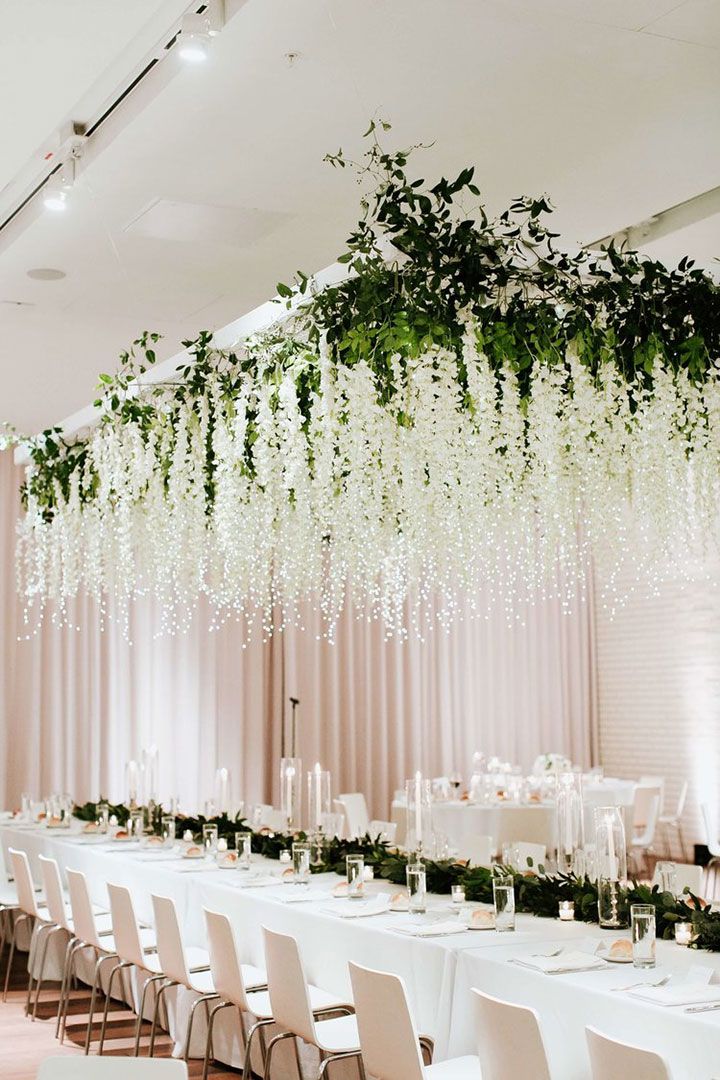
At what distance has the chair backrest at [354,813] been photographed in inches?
398

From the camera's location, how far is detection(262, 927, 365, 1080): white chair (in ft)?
13.4

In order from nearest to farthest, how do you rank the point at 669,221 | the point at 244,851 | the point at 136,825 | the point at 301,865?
the point at 301,865 < the point at 669,221 < the point at 244,851 < the point at 136,825

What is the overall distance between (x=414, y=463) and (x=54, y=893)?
2.78 m

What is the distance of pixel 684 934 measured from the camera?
402cm

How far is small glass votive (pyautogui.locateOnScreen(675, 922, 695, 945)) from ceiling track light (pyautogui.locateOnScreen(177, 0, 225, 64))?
3.02m

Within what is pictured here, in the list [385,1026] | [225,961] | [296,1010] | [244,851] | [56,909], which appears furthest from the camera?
[56,909]

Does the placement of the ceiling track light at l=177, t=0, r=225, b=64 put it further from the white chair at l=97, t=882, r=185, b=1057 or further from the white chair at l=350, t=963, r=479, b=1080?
the white chair at l=97, t=882, r=185, b=1057

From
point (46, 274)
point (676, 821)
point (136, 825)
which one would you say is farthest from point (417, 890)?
point (676, 821)

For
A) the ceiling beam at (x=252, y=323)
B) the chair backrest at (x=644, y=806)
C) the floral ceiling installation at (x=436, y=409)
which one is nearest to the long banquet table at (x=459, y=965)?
the floral ceiling installation at (x=436, y=409)

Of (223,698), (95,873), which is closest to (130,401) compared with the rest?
(95,873)

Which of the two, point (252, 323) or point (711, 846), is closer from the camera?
point (252, 323)

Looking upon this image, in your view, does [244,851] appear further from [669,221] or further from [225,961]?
[669,221]

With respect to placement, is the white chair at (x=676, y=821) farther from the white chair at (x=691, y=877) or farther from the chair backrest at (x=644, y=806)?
the white chair at (x=691, y=877)

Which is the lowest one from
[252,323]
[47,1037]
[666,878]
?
[47,1037]
